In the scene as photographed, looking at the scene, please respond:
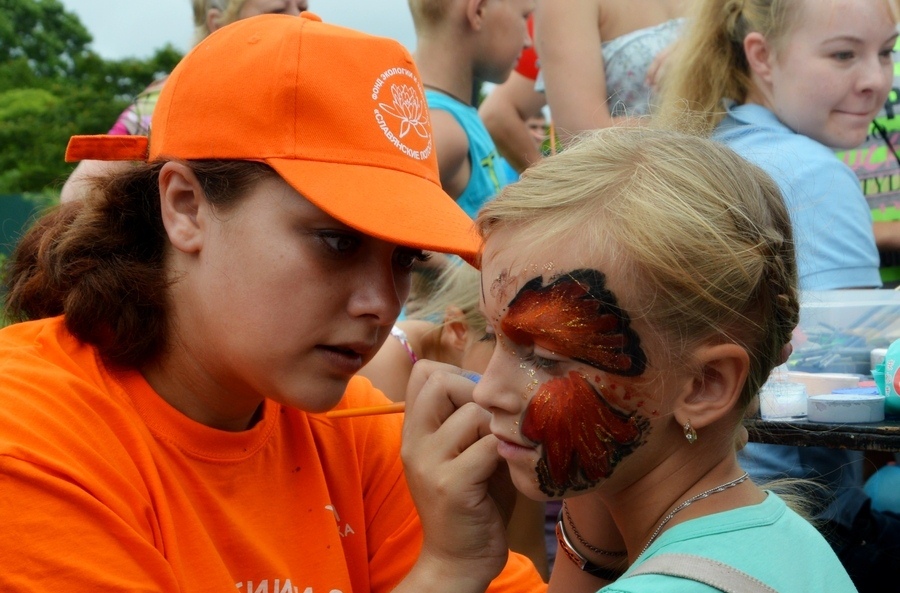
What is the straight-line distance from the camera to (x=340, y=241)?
5.07ft

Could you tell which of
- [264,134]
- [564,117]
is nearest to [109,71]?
[564,117]

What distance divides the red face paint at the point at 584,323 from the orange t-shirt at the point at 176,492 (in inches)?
22.1

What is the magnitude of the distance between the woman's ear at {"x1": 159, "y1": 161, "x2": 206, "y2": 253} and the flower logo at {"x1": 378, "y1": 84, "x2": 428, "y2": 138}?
1.09 ft

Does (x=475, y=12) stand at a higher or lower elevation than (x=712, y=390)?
higher

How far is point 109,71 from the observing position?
21828mm

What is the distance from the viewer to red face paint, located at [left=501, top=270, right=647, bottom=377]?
1.31 metres

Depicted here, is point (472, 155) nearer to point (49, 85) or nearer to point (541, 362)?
point (541, 362)

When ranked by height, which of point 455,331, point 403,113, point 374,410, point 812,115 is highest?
point 403,113

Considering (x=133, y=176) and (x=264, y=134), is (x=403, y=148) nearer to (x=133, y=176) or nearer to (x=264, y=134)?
(x=264, y=134)

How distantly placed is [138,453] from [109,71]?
875 inches

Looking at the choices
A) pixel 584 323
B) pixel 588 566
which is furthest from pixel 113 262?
pixel 588 566

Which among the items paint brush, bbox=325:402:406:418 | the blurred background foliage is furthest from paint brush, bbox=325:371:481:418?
the blurred background foliage

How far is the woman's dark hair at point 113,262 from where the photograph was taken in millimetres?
1556

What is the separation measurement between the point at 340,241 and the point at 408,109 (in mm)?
281
